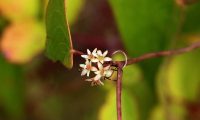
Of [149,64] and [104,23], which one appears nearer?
[149,64]

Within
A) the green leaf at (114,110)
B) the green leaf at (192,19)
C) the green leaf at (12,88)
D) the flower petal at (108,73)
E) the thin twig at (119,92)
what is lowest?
the thin twig at (119,92)

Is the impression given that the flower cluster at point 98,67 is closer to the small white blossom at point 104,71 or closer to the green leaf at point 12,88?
the small white blossom at point 104,71

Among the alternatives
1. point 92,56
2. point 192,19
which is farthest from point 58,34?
point 192,19

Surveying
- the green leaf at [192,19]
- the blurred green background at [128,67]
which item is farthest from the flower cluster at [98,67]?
the green leaf at [192,19]

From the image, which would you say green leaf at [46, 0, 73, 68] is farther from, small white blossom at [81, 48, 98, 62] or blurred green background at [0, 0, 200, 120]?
blurred green background at [0, 0, 200, 120]

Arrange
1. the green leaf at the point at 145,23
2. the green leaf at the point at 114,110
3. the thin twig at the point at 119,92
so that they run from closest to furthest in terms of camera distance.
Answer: the thin twig at the point at 119,92, the green leaf at the point at 114,110, the green leaf at the point at 145,23

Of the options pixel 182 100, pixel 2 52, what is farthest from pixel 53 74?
pixel 182 100

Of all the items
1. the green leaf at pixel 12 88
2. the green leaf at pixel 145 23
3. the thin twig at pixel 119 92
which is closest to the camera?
the thin twig at pixel 119 92

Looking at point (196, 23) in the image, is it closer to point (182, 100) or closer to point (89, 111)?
point (182, 100)
